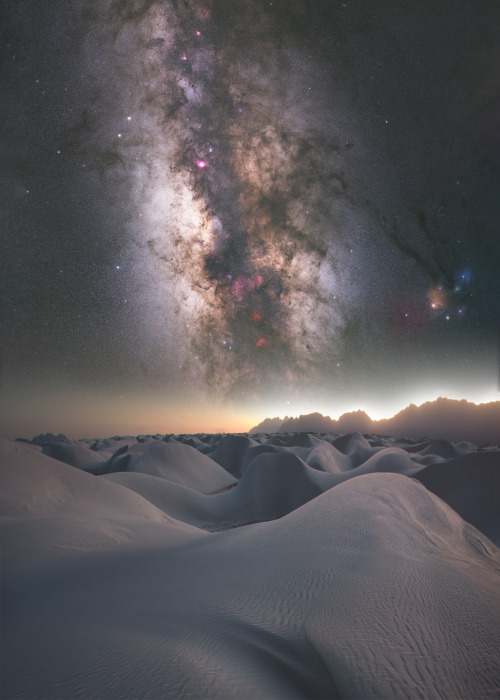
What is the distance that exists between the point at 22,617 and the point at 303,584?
2.04 m

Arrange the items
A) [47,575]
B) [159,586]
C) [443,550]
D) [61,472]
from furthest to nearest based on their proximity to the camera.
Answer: [61,472]
[443,550]
[47,575]
[159,586]

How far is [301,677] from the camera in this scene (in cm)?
176

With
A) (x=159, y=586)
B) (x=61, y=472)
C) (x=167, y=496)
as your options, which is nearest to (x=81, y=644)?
(x=159, y=586)

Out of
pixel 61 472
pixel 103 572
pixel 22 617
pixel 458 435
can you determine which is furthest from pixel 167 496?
pixel 458 435

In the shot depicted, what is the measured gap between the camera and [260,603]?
2.41 m

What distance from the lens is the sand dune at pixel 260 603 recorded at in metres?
1.68

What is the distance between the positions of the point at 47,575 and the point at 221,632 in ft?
6.43

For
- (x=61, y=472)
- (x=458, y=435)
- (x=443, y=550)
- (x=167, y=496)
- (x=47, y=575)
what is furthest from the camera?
(x=458, y=435)

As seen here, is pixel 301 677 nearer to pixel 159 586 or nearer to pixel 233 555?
pixel 159 586

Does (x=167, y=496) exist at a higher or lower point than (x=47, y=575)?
lower

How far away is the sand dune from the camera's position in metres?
1.68

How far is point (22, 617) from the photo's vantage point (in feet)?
8.12

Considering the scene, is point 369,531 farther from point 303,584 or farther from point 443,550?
point 303,584

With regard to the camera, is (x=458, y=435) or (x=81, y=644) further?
(x=458, y=435)
